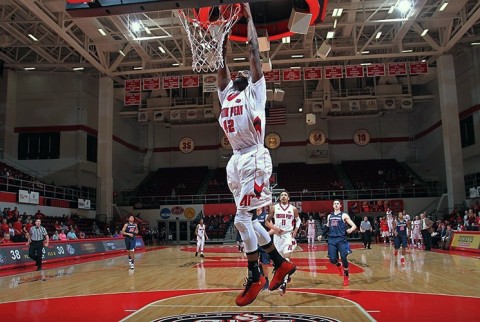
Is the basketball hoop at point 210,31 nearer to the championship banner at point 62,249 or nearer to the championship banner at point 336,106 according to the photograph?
the championship banner at point 62,249

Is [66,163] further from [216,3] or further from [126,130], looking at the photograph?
[216,3]

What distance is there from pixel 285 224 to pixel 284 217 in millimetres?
161

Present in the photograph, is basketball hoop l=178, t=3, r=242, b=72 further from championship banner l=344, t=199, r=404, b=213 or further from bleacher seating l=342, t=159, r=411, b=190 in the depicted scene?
bleacher seating l=342, t=159, r=411, b=190

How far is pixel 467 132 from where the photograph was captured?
2989 cm

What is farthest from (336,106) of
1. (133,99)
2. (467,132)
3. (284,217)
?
(284,217)

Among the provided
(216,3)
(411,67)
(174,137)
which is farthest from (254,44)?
(174,137)

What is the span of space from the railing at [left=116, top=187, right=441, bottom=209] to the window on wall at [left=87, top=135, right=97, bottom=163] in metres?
4.35

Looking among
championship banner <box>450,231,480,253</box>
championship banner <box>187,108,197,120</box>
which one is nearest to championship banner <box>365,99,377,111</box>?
championship banner <box>187,108,197,120</box>

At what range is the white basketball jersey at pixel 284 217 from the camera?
33.4 feet

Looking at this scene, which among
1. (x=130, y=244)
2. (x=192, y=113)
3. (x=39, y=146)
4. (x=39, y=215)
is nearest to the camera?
(x=130, y=244)

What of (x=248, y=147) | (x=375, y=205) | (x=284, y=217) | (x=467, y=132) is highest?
(x=467, y=132)

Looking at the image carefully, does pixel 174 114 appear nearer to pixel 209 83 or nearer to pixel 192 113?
pixel 192 113

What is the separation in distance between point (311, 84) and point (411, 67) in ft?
42.8

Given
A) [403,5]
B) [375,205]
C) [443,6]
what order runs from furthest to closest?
1. [375,205]
2. [443,6]
3. [403,5]
